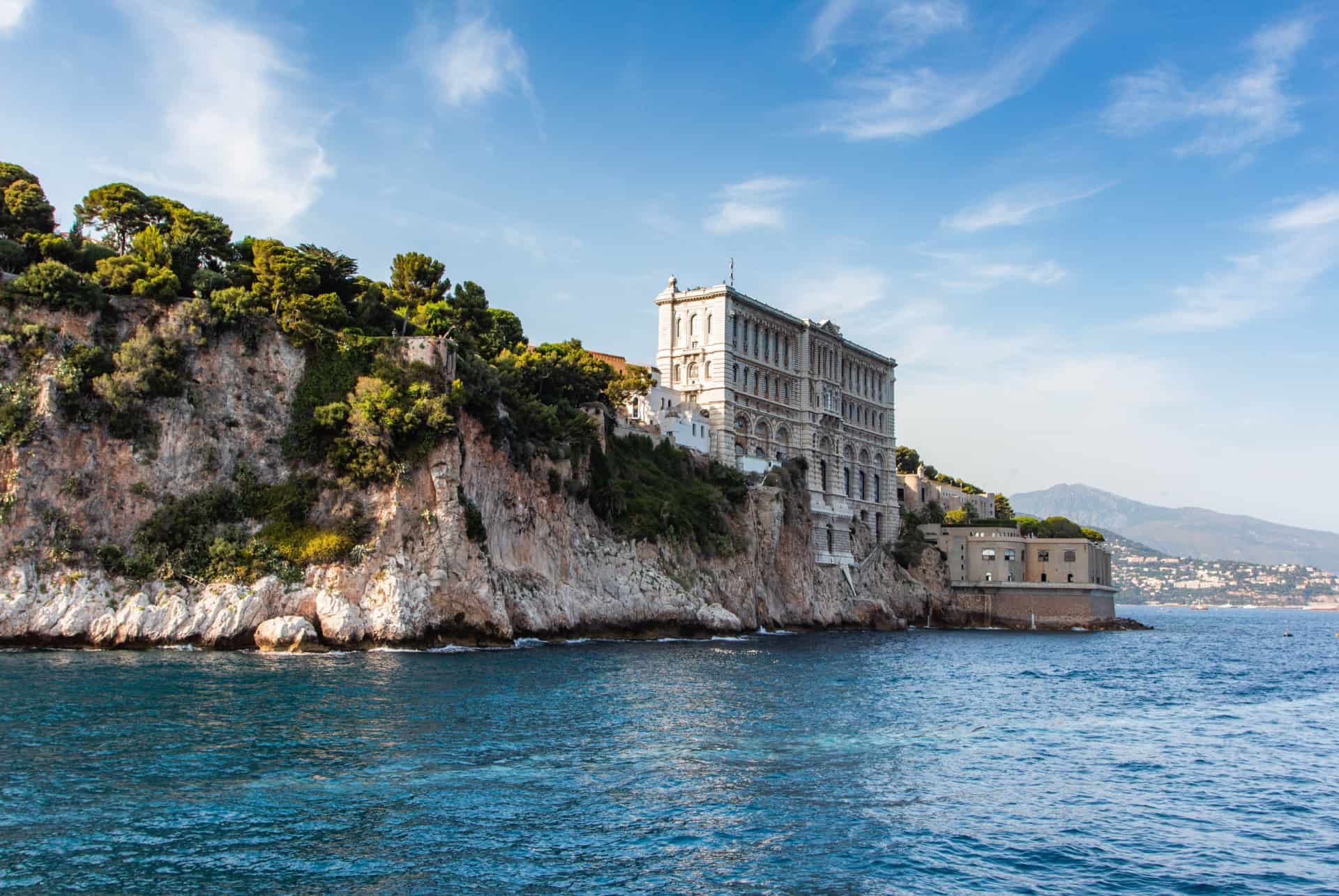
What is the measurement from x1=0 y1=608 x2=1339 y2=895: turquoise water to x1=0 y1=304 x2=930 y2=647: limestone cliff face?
396cm

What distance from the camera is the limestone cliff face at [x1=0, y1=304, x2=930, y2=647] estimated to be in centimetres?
4306

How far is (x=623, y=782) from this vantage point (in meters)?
22.5

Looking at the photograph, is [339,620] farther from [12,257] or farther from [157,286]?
[12,257]

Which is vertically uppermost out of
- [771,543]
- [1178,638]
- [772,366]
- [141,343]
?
[772,366]

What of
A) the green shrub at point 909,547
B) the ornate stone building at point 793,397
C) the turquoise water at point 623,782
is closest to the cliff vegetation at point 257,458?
the turquoise water at point 623,782

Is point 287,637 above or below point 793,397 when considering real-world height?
below

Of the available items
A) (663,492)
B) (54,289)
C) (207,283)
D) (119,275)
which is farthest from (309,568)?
(663,492)

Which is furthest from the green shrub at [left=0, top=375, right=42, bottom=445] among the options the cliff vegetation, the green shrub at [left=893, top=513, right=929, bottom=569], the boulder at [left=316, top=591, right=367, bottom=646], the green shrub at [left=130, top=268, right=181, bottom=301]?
the green shrub at [left=893, top=513, right=929, bottom=569]

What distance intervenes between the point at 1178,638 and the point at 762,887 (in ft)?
283

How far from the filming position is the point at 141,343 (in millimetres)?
A: 47500

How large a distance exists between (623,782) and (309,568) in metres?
27.3

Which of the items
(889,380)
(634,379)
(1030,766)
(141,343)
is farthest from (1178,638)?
(141,343)

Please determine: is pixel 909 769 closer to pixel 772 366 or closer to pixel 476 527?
pixel 476 527

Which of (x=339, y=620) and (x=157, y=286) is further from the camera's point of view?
(x=157, y=286)
